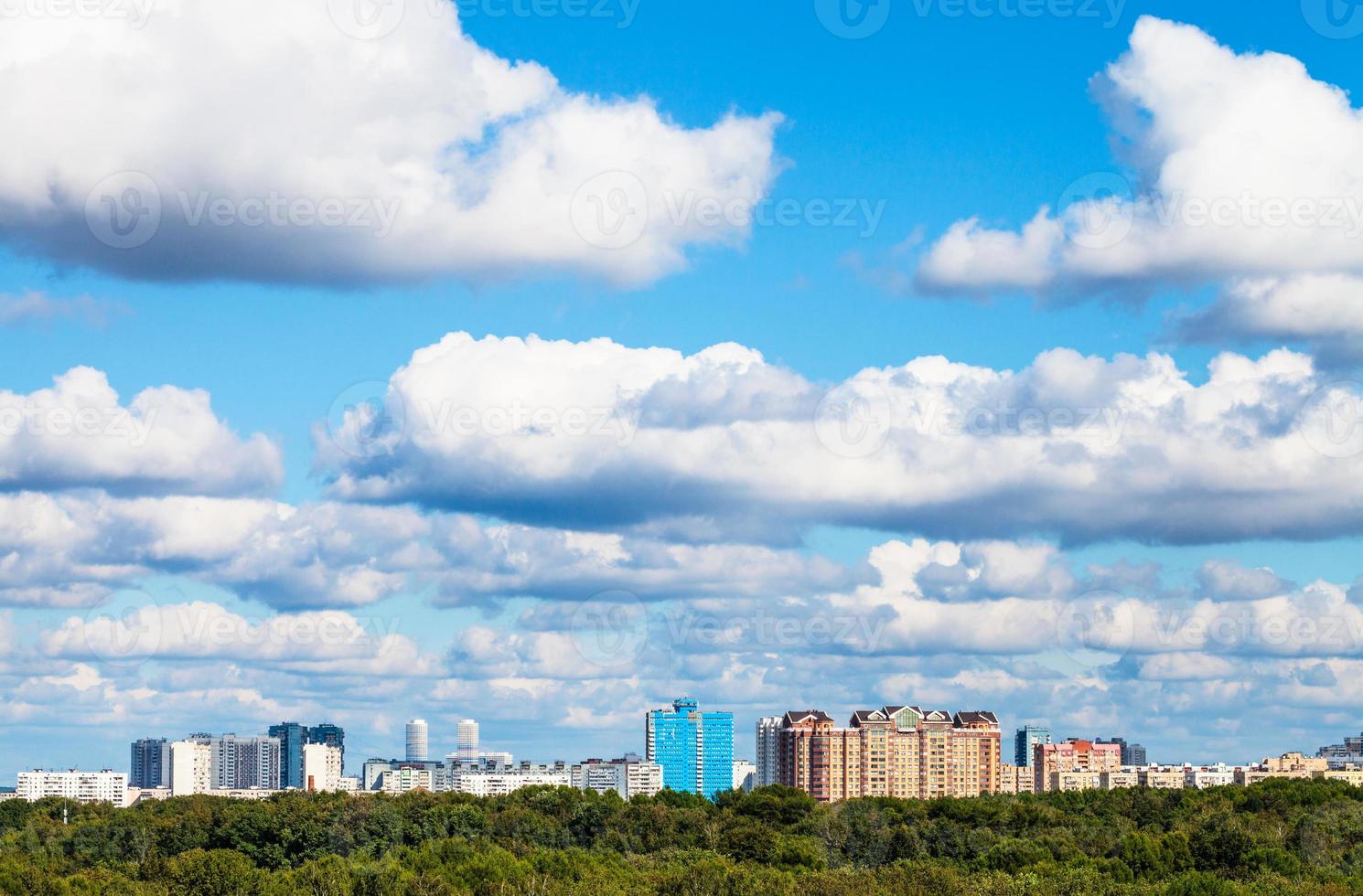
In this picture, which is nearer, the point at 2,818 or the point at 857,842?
the point at 857,842

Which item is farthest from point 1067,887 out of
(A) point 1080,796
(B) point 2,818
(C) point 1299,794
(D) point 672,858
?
(B) point 2,818

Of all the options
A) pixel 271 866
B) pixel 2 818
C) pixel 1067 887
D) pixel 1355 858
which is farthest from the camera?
pixel 2 818

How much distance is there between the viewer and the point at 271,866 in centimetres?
11062

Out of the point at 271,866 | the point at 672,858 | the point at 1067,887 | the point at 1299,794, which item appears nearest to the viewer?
the point at 1067,887

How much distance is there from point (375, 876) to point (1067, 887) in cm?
3212

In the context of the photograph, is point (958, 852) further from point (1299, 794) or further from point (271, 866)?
point (271, 866)

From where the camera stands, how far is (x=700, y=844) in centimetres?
11175

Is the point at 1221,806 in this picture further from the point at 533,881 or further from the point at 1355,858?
the point at 533,881

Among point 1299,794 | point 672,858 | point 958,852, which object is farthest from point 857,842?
point 1299,794

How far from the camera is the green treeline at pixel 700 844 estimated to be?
260 ft

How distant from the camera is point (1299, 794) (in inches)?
4850

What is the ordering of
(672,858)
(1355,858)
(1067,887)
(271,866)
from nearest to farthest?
(1067,887) → (1355,858) → (672,858) → (271,866)

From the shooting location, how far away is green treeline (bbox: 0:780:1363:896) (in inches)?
3115

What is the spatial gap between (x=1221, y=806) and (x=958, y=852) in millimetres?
21967
